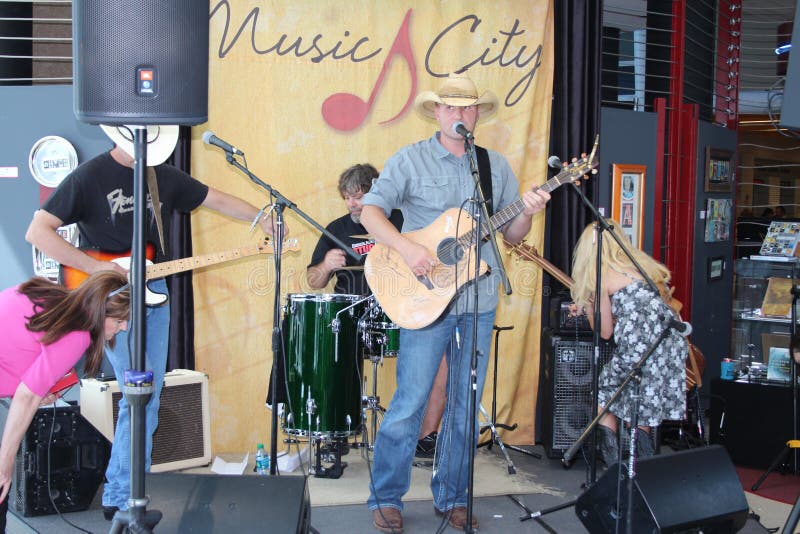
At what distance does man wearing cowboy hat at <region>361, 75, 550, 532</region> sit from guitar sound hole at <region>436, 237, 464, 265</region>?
1.4 inches

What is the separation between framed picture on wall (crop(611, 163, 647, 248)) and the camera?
6.08 meters

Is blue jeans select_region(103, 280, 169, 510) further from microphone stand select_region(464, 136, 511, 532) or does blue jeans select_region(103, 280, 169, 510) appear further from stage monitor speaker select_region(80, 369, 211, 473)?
microphone stand select_region(464, 136, 511, 532)

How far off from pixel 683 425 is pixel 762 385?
69cm

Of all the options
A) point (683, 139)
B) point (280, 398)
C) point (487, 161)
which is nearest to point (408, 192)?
point (487, 161)

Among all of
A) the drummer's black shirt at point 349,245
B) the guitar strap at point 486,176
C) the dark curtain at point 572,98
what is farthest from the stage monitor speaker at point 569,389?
the guitar strap at point 486,176

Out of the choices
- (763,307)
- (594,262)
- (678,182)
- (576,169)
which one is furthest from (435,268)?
(678,182)

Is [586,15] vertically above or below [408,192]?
above

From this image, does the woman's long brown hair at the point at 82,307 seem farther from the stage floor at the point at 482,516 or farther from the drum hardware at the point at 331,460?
the drum hardware at the point at 331,460

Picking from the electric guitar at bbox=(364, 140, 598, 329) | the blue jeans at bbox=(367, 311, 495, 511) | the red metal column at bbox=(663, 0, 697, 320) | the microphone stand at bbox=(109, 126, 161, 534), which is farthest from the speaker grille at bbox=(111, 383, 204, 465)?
the red metal column at bbox=(663, 0, 697, 320)

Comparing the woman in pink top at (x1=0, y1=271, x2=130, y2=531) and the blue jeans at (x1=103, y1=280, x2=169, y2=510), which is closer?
the woman in pink top at (x1=0, y1=271, x2=130, y2=531)

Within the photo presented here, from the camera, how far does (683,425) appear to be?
5598 millimetres

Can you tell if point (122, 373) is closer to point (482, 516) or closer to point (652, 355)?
point (482, 516)

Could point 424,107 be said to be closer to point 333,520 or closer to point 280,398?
point 280,398

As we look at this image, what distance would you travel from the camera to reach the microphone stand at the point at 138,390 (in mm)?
2328
